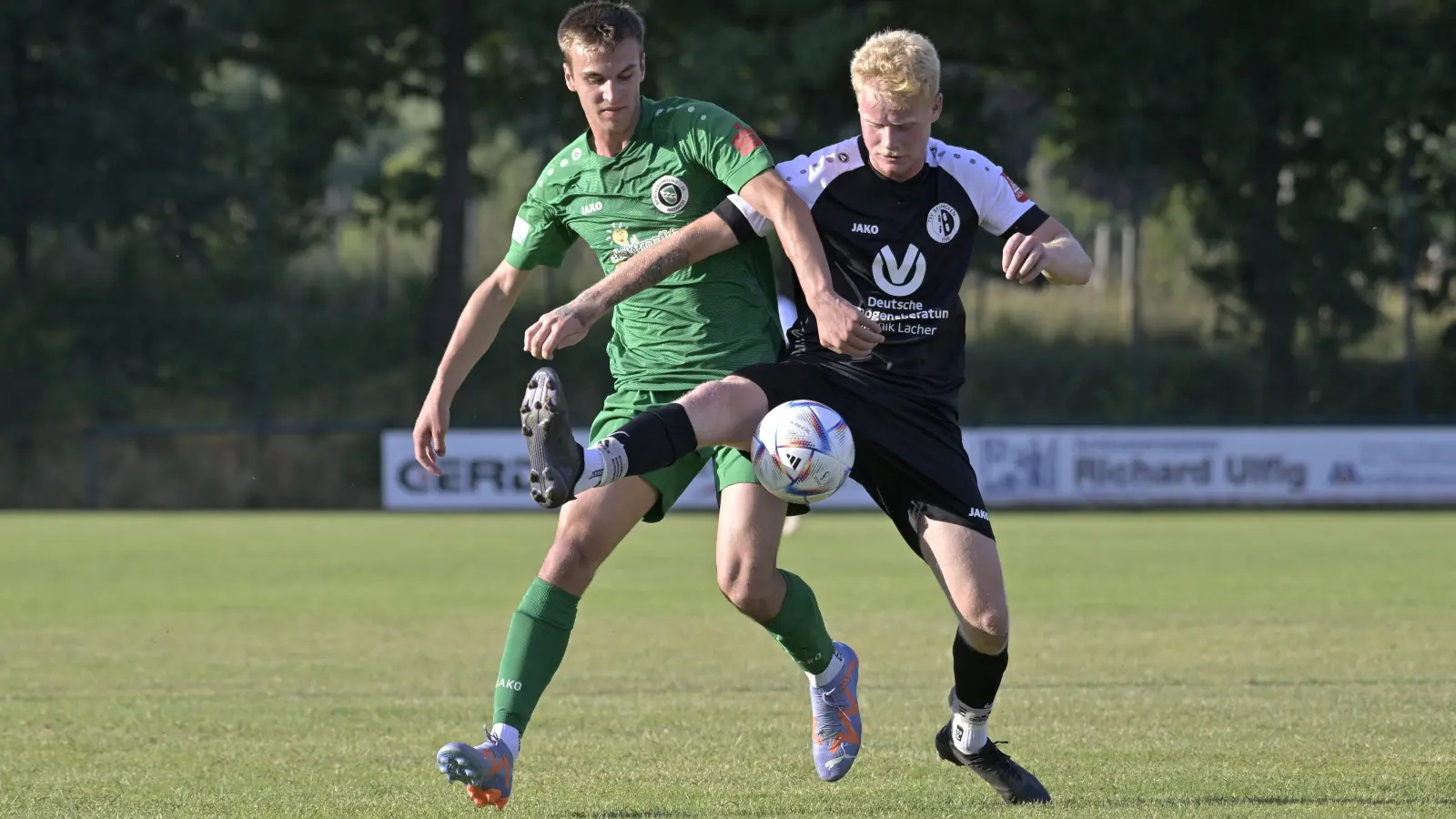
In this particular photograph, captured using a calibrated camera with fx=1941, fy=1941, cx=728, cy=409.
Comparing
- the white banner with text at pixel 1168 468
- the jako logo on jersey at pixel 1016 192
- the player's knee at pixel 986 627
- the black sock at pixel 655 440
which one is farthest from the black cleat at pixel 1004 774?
the white banner with text at pixel 1168 468

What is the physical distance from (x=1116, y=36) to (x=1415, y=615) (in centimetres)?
2058

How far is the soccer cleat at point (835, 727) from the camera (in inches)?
227

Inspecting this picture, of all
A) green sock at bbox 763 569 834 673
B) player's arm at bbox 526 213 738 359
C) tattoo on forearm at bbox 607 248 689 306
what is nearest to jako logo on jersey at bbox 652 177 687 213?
player's arm at bbox 526 213 738 359

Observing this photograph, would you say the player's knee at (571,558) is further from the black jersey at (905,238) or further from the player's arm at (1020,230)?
the player's arm at (1020,230)

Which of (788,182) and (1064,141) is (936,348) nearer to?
(788,182)

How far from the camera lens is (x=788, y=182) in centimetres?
572

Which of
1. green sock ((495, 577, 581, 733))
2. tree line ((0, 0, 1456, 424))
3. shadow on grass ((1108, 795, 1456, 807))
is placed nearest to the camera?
shadow on grass ((1108, 795, 1456, 807))

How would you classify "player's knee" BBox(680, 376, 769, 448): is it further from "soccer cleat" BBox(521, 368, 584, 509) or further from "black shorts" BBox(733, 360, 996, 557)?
"soccer cleat" BBox(521, 368, 584, 509)

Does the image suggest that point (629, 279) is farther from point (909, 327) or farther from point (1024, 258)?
point (1024, 258)

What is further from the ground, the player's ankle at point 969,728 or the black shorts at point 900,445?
the black shorts at point 900,445

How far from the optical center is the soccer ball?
5.38 m

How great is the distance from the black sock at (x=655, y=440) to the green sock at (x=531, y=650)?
49 centimetres

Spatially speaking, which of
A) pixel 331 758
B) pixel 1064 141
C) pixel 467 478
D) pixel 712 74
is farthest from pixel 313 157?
pixel 331 758

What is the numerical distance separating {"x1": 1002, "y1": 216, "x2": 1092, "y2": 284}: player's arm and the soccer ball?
658 mm
